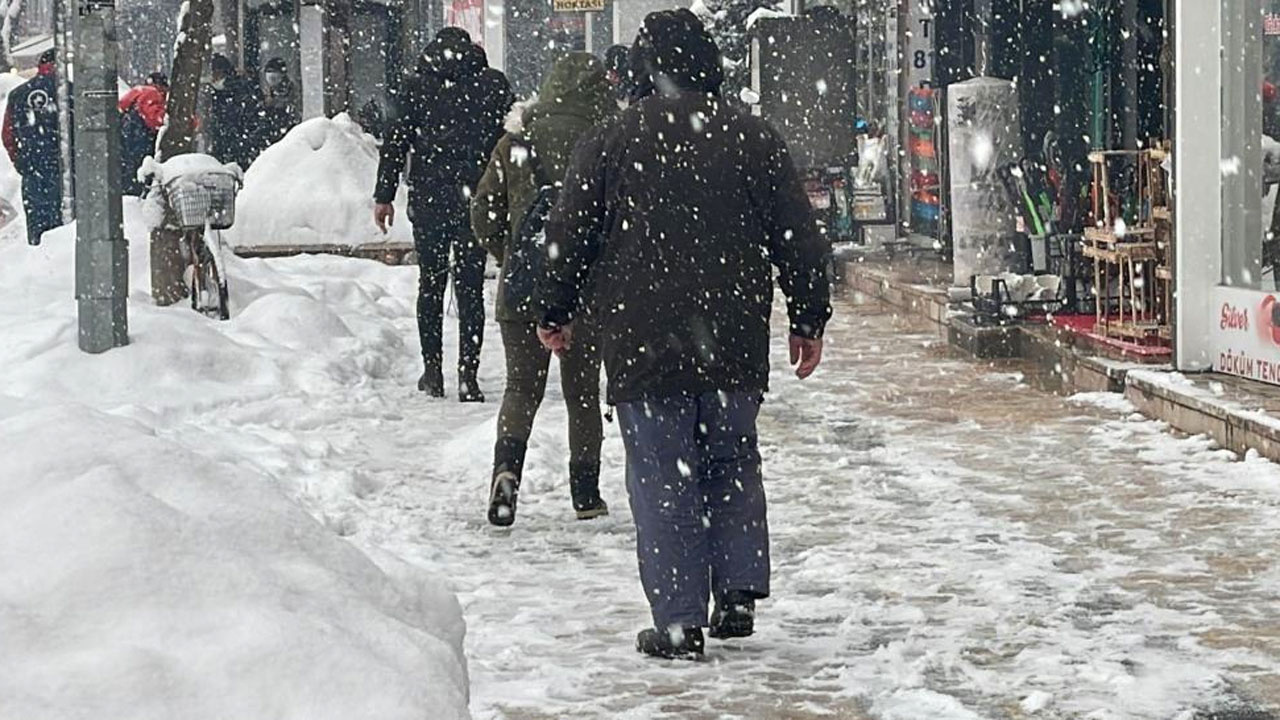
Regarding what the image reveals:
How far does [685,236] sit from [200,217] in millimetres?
8479

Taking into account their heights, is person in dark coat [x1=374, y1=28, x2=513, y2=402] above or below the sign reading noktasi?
above

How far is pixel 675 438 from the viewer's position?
6.26m

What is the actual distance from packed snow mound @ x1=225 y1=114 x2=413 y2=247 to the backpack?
46.6 feet

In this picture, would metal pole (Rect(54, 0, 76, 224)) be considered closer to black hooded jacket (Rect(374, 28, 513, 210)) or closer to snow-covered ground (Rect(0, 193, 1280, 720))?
snow-covered ground (Rect(0, 193, 1280, 720))

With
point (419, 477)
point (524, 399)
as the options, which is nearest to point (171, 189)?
point (419, 477)

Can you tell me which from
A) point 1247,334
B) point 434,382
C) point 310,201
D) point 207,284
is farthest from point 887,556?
point 310,201

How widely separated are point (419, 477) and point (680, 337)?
365 centimetres

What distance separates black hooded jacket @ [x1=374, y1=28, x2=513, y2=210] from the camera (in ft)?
38.0

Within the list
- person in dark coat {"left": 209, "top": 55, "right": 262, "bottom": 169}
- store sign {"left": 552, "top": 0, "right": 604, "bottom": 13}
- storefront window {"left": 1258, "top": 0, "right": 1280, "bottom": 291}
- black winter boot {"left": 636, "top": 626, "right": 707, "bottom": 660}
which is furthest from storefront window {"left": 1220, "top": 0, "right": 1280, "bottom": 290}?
store sign {"left": 552, "top": 0, "right": 604, "bottom": 13}

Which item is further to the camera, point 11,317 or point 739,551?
point 11,317

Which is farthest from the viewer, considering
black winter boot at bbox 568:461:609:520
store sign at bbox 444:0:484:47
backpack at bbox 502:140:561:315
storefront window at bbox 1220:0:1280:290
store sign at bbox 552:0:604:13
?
store sign at bbox 444:0:484:47

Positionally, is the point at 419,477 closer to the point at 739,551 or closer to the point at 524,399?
the point at 524,399

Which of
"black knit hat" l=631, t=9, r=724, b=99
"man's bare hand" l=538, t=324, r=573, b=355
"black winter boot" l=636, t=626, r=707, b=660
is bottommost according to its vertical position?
"black winter boot" l=636, t=626, r=707, b=660

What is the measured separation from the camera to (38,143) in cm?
1969
